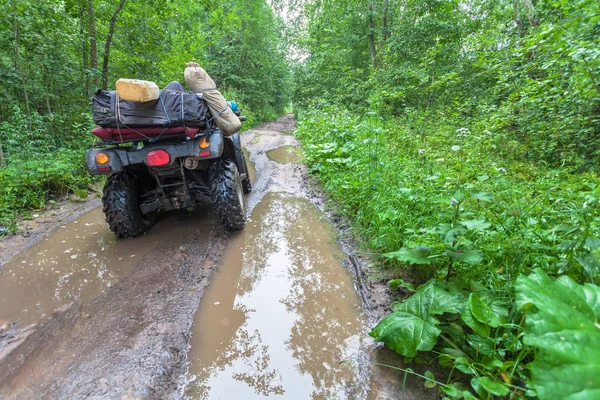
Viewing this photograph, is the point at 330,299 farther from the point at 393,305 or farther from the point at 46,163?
the point at 46,163

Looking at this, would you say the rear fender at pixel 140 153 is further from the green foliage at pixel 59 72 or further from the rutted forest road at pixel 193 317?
the green foliage at pixel 59 72

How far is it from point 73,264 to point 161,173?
123 centimetres

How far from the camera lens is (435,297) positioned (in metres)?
1.62

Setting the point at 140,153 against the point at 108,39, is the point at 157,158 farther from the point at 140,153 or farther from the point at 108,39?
the point at 108,39

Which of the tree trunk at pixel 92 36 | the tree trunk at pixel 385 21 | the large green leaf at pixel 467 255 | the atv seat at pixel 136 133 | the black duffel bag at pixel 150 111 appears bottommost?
the large green leaf at pixel 467 255

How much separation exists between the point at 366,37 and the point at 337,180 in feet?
33.6

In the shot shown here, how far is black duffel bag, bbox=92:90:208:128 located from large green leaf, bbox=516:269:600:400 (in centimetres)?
280

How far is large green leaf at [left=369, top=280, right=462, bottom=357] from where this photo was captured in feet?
4.77

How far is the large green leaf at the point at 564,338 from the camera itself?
785 mm

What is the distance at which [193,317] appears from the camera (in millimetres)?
2008

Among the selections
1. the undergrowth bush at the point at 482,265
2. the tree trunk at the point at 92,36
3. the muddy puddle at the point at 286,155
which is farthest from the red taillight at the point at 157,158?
the tree trunk at the point at 92,36

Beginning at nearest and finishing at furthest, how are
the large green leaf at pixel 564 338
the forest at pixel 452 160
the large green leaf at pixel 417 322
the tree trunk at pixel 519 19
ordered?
the large green leaf at pixel 564 338 < the forest at pixel 452 160 < the large green leaf at pixel 417 322 < the tree trunk at pixel 519 19

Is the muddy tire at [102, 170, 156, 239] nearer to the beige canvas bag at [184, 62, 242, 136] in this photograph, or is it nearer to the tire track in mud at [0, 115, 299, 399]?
the tire track in mud at [0, 115, 299, 399]

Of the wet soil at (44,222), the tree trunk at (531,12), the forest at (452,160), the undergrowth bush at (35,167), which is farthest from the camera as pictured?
the tree trunk at (531,12)
